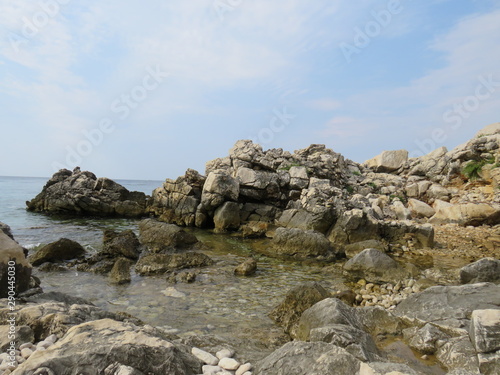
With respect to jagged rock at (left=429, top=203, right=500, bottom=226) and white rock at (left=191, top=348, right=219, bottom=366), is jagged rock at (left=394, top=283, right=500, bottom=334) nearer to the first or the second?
white rock at (left=191, top=348, right=219, bottom=366)

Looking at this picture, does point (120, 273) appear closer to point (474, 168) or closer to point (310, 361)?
point (310, 361)

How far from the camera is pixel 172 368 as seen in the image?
3.61 m

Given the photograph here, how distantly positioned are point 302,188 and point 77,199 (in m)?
22.7

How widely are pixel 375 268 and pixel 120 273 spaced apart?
944 cm

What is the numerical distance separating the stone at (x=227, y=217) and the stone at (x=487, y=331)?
19.7 m

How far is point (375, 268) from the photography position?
1166cm

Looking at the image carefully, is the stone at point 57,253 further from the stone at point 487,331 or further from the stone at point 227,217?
the stone at point 487,331

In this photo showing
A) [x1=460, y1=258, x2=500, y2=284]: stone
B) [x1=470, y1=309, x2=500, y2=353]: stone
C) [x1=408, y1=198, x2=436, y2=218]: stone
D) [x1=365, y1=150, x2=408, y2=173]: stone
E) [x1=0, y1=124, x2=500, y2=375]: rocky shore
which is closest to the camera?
[x1=0, y1=124, x2=500, y2=375]: rocky shore

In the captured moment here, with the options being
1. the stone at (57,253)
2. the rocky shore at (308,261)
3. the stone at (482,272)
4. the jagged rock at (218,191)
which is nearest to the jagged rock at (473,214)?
the rocky shore at (308,261)

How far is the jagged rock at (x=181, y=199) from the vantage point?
26.8m

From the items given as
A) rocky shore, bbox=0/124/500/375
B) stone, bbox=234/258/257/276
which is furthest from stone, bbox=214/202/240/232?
stone, bbox=234/258/257/276

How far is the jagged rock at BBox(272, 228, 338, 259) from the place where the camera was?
1606 cm

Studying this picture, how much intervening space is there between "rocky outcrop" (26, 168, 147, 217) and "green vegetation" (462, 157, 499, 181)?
100 feet

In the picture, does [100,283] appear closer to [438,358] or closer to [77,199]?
[438,358]
